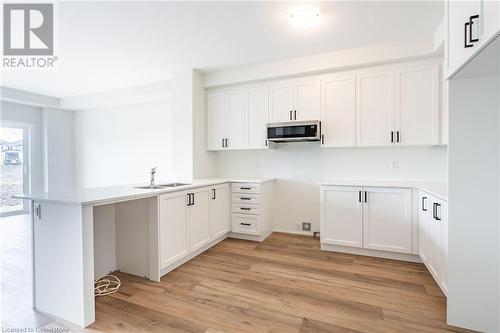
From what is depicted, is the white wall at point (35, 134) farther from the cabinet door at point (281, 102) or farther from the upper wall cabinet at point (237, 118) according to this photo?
the cabinet door at point (281, 102)

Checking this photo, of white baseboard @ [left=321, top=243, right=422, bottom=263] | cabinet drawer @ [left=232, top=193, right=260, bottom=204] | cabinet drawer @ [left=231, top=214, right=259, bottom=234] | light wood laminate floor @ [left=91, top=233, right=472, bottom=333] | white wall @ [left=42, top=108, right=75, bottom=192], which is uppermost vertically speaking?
white wall @ [left=42, top=108, right=75, bottom=192]

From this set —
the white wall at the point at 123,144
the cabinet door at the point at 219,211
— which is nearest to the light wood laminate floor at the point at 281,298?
the cabinet door at the point at 219,211

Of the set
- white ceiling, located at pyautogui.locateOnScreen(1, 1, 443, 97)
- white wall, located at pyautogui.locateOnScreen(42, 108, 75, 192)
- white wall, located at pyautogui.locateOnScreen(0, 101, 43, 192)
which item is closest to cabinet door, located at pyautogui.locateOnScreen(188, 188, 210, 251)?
white ceiling, located at pyautogui.locateOnScreen(1, 1, 443, 97)

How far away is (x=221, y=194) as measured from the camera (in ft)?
11.4

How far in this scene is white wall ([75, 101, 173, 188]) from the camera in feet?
16.9

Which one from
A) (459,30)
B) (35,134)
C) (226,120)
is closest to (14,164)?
(35,134)

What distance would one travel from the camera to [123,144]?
5.59 m

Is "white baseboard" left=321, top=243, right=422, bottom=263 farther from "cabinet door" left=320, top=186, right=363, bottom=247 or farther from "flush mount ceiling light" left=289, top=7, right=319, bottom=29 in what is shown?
"flush mount ceiling light" left=289, top=7, right=319, bottom=29

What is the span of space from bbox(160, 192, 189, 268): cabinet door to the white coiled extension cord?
441mm

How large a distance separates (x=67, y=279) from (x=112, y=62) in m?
3.12

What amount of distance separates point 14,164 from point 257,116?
18.7 feet

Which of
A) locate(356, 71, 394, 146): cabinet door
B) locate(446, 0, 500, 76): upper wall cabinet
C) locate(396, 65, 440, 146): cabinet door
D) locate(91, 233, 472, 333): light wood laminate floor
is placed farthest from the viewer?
locate(356, 71, 394, 146): cabinet door

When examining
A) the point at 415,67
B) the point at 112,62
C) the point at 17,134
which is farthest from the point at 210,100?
the point at 17,134
